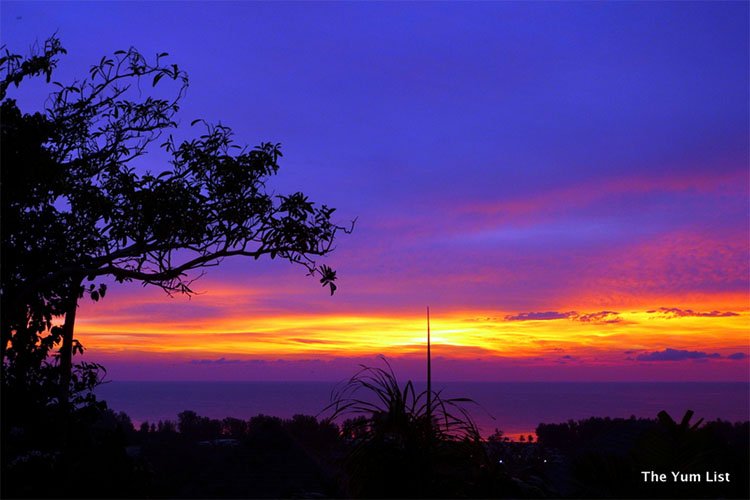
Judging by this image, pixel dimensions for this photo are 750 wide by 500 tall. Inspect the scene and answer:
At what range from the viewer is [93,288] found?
35.4 feet

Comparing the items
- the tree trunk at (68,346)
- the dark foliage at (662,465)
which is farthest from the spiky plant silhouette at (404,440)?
the tree trunk at (68,346)

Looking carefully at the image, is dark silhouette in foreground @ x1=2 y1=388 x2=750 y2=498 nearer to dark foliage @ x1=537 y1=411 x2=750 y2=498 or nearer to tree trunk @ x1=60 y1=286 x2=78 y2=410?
dark foliage @ x1=537 y1=411 x2=750 y2=498

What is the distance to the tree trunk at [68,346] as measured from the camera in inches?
384

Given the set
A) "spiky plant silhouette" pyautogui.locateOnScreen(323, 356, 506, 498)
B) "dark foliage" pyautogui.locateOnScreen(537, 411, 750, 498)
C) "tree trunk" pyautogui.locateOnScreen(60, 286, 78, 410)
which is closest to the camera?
"spiky plant silhouette" pyautogui.locateOnScreen(323, 356, 506, 498)

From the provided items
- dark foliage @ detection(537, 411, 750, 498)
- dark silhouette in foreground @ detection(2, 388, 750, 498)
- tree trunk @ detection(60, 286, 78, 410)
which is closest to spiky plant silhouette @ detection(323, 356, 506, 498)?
dark silhouette in foreground @ detection(2, 388, 750, 498)

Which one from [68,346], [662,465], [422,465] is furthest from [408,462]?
[68,346]

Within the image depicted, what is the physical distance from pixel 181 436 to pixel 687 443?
2439cm

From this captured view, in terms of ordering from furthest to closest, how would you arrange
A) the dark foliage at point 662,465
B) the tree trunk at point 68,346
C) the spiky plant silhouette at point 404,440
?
the tree trunk at point 68,346 → the dark foliage at point 662,465 → the spiky plant silhouette at point 404,440

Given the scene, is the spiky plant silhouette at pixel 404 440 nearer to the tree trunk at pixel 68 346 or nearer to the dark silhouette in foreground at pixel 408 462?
the dark silhouette in foreground at pixel 408 462

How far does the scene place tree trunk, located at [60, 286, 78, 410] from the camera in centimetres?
974

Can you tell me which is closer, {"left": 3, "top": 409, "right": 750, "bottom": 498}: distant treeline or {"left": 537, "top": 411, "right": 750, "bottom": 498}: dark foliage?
{"left": 3, "top": 409, "right": 750, "bottom": 498}: distant treeline

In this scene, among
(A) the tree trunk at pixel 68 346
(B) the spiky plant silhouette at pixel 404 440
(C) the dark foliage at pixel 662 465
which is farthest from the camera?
(A) the tree trunk at pixel 68 346

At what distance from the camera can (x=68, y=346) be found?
393 inches

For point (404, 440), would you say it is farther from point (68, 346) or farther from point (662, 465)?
point (68, 346)
